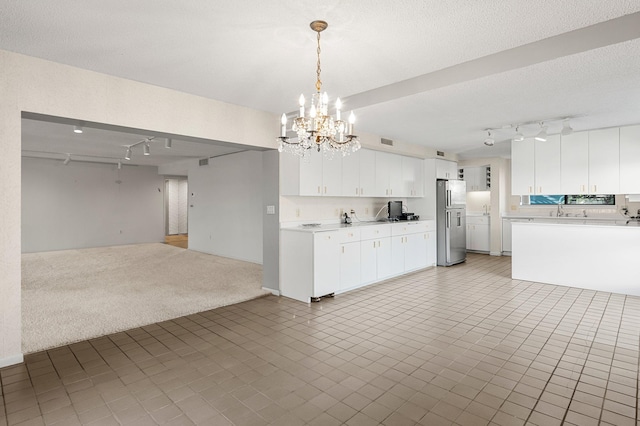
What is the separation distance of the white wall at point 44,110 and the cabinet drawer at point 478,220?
25.0 feet

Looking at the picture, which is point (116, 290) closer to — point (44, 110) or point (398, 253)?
point (44, 110)

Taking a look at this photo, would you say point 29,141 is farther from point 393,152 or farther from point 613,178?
point 613,178

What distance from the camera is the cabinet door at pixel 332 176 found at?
17.5ft

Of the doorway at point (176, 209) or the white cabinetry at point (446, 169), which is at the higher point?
the white cabinetry at point (446, 169)

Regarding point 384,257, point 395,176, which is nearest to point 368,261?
point 384,257

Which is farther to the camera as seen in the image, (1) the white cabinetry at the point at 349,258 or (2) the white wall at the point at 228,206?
(2) the white wall at the point at 228,206

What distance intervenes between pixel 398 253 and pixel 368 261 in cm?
94

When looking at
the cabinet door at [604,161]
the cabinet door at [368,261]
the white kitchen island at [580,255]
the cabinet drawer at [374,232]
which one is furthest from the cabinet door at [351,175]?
the cabinet door at [604,161]

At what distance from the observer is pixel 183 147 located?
7.80 metres

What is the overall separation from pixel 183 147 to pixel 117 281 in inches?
129

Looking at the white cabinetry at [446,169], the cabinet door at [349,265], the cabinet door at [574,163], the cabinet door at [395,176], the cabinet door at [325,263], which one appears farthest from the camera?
the white cabinetry at [446,169]

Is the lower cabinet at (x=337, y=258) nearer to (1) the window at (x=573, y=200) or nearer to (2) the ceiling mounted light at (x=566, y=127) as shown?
(2) the ceiling mounted light at (x=566, y=127)

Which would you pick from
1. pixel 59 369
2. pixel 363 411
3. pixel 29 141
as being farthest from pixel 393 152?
pixel 29 141

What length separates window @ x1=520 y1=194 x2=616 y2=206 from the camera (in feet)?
22.9
